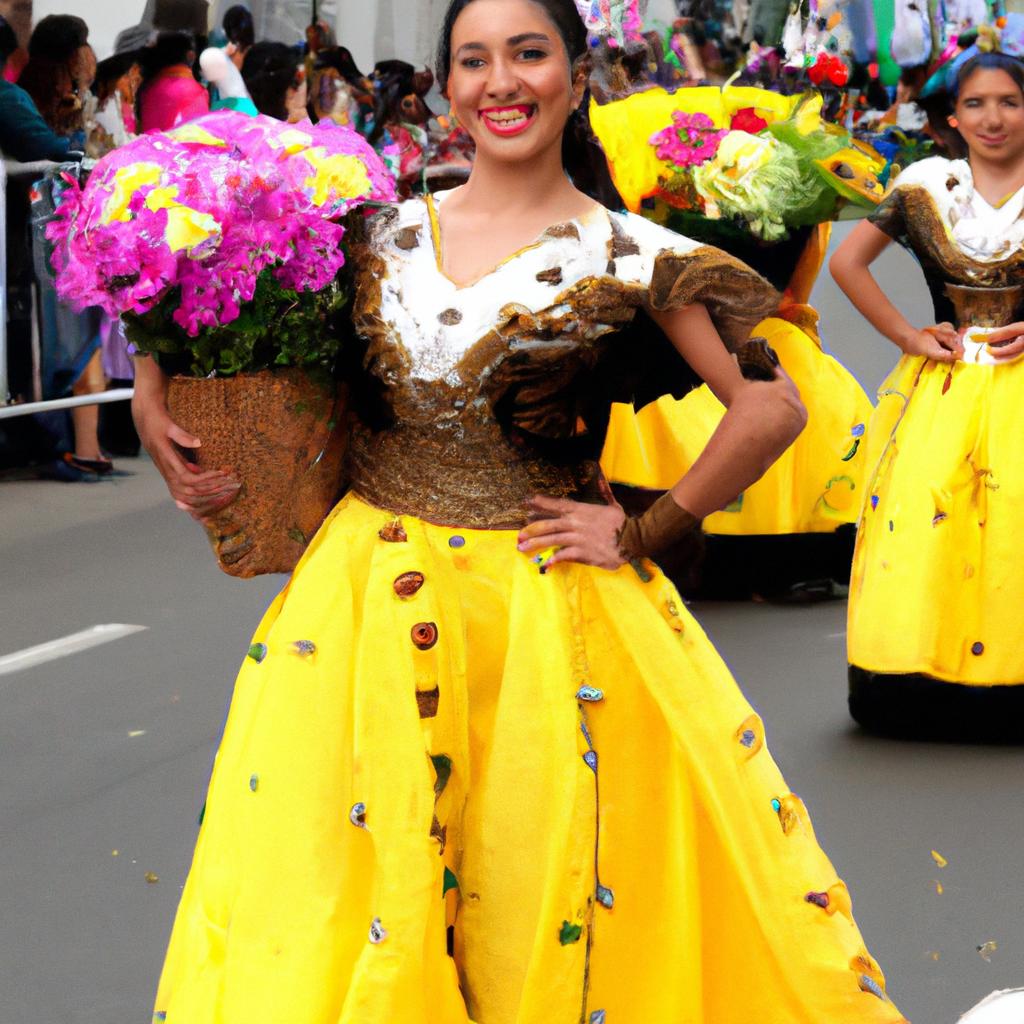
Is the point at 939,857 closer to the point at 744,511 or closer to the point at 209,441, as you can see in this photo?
the point at 209,441

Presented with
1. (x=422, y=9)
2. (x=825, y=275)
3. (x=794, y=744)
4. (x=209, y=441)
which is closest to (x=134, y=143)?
(x=209, y=441)

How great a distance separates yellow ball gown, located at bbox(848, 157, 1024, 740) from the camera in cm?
548

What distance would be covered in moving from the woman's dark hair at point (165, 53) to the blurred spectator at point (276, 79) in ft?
2.01

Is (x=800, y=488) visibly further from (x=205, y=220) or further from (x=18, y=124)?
(x=205, y=220)

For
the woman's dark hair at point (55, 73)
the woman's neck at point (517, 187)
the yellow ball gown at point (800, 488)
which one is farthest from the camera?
the woman's dark hair at point (55, 73)

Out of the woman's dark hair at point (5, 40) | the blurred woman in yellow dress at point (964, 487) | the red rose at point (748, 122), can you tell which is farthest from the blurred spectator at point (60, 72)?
the blurred woman in yellow dress at point (964, 487)

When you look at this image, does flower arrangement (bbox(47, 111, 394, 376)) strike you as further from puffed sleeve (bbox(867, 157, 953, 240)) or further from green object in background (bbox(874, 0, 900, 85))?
green object in background (bbox(874, 0, 900, 85))

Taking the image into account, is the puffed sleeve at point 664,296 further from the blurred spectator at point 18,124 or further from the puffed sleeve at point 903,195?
the blurred spectator at point 18,124

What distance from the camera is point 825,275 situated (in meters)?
16.8

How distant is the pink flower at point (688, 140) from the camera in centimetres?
661

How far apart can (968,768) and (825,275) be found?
11.9m

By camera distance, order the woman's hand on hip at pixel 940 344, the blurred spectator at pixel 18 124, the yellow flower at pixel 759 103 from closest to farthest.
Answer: the woman's hand on hip at pixel 940 344
the yellow flower at pixel 759 103
the blurred spectator at pixel 18 124

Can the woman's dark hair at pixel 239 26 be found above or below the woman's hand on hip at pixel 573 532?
above

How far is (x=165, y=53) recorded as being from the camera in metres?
9.95
